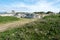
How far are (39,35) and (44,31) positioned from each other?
50 cm

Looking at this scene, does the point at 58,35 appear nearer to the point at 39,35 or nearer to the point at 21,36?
the point at 39,35

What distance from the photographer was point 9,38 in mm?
8414

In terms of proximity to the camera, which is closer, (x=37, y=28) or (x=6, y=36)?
(x=6, y=36)

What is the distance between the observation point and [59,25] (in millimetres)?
9602

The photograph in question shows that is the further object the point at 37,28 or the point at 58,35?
the point at 37,28

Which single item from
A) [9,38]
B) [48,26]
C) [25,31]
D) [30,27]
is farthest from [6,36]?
[48,26]

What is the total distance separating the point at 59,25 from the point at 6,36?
2814 millimetres

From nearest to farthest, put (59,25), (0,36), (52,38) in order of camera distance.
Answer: (52,38)
(0,36)
(59,25)

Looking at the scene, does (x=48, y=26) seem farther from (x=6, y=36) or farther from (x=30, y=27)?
(x=6, y=36)

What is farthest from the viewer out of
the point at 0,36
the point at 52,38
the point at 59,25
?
the point at 59,25

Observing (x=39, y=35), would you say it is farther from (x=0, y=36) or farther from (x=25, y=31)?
(x=0, y=36)

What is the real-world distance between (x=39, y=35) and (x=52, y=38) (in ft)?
2.41

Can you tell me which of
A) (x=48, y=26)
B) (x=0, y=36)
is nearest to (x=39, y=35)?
(x=48, y=26)

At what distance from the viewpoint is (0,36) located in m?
9.01
